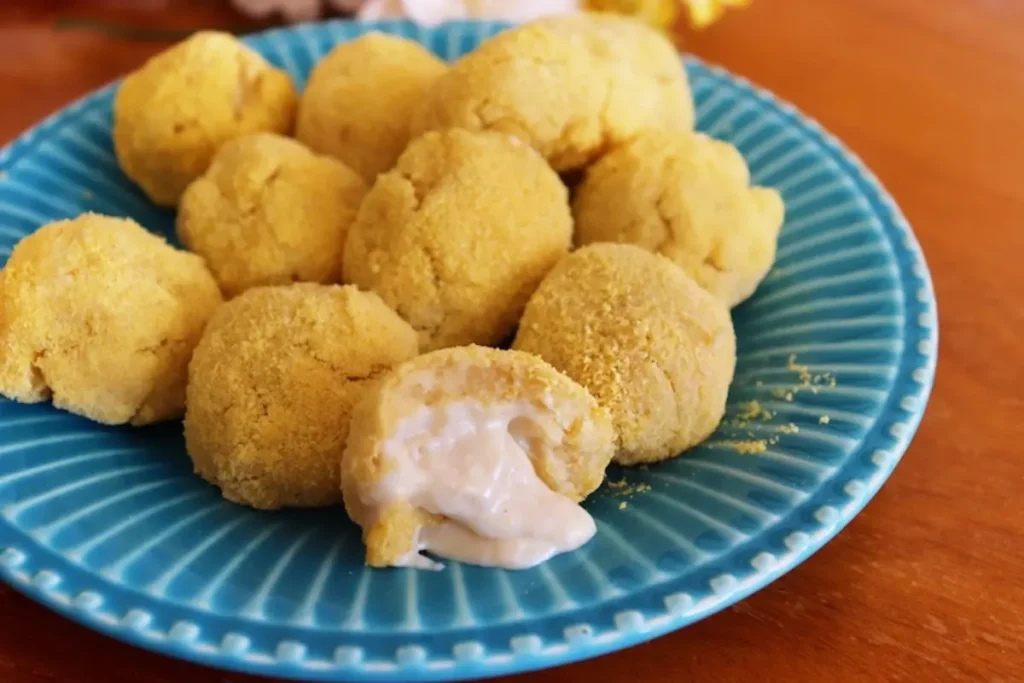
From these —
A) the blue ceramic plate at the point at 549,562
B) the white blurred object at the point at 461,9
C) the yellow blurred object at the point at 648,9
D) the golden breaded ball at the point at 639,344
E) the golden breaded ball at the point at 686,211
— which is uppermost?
the yellow blurred object at the point at 648,9

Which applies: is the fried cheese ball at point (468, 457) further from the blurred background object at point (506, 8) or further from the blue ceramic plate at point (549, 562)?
the blurred background object at point (506, 8)

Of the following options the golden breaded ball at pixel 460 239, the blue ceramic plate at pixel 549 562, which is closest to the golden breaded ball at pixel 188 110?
the blue ceramic plate at pixel 549 562

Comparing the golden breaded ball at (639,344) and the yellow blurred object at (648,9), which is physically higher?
the yellow blurred object at (648,9)

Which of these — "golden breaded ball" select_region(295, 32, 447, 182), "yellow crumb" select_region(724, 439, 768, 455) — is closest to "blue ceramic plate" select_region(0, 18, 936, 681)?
"yellow crumb" select_region(724, 439, 768, 455)

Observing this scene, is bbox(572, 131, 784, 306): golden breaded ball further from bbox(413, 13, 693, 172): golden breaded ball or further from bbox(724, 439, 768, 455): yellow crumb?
bbox(724, 439, 768, 455): yellow crumb

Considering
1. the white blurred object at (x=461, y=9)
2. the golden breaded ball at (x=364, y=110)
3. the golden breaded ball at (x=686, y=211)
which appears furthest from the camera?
the white blurred object at (x=461, y=9)

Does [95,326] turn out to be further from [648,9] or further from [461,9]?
[648,9]
